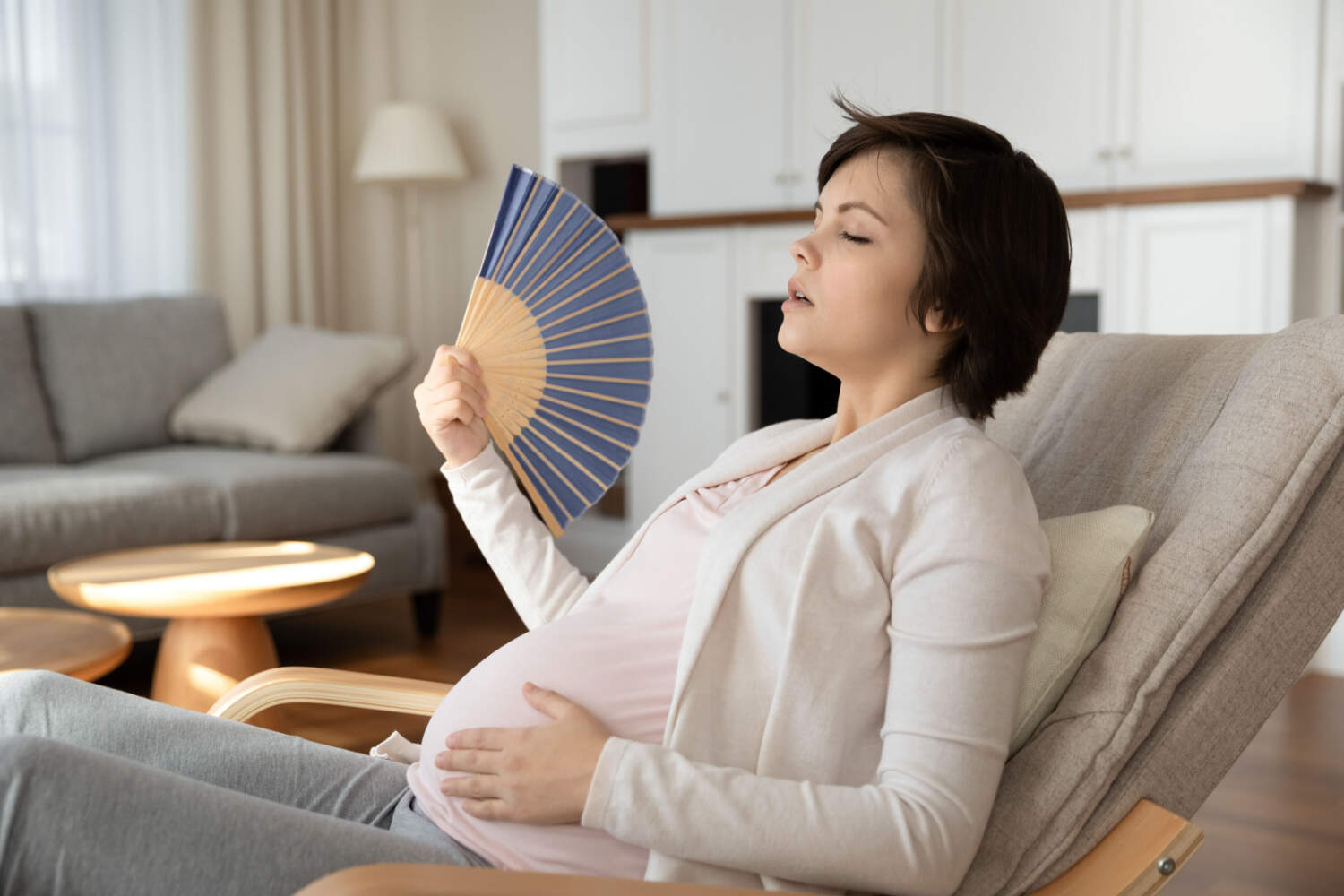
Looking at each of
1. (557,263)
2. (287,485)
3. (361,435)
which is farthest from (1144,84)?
(557,263)

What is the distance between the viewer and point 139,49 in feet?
16.0

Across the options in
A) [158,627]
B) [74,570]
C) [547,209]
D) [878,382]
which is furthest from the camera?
[158,627]

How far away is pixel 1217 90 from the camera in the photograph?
358 centimetres

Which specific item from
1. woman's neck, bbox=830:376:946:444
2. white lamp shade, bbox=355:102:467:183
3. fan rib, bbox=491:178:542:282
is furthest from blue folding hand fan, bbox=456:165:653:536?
white lamp shade, bbox=355:102:467:183

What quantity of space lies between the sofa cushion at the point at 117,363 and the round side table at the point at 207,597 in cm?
142

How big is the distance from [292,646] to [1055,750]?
312 cm

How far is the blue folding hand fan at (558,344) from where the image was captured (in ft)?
4.55

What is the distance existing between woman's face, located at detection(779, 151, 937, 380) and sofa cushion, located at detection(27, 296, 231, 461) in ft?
11.1

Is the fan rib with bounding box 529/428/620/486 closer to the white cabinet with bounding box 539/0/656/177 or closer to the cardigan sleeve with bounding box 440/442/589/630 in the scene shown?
the cardigan sleeve with bounding box 440/442/589/630

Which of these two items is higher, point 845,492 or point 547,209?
point 547,209

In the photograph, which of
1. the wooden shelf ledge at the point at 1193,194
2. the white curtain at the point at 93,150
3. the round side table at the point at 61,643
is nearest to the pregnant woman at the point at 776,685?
the round side table at the point at 61,643

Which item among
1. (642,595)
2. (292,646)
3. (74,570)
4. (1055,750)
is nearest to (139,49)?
(292,646)

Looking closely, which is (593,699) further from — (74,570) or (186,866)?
(74,570)

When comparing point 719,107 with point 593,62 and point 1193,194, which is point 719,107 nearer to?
point 593,62
